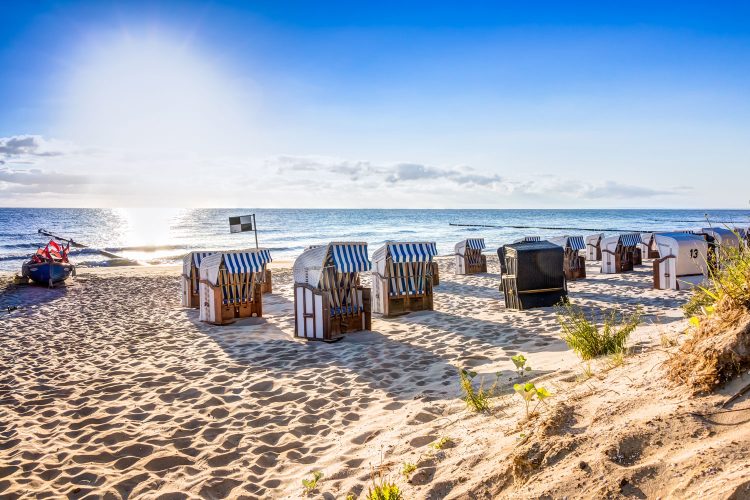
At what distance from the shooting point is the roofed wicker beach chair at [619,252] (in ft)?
51.0

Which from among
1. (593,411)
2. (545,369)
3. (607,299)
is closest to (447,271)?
(607,299)

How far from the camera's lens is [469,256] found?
17141 mm

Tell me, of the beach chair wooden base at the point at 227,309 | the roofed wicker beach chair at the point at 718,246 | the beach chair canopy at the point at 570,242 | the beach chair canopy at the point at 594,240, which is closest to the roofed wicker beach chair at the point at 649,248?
the beach chair canopy at the point at 594,240

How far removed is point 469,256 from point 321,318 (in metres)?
10.2

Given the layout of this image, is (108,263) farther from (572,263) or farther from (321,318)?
(572,263)

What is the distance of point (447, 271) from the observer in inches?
731

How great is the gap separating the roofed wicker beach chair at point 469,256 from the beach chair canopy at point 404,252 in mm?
7086

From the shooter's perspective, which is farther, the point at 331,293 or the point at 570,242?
the point at 570,242

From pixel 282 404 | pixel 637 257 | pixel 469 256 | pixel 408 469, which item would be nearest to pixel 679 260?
pixel 637 257

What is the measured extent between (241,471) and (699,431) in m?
3.08

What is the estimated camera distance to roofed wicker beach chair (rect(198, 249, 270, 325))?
9633 mm

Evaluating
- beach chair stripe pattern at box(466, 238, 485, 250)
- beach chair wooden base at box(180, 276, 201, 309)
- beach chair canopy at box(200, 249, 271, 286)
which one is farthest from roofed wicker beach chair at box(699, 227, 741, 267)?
beach chair wooden base at box(180, 276, 201, 309)

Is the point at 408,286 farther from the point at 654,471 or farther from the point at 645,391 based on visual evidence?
the point at 654,471

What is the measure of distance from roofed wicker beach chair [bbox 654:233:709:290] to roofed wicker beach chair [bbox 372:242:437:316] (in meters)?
5.96
